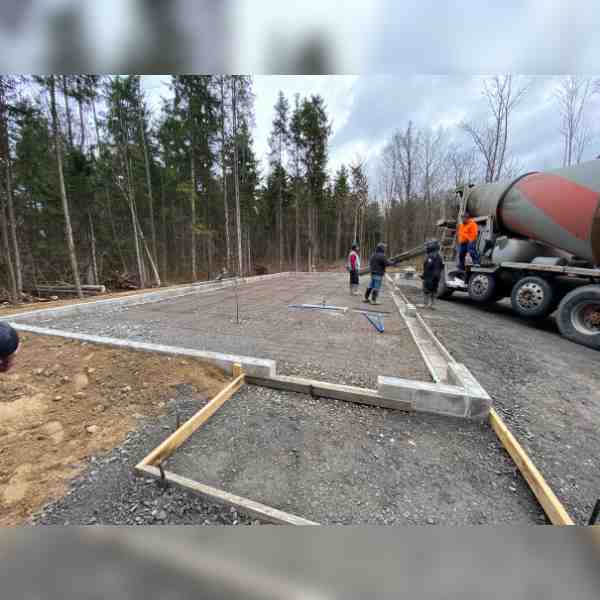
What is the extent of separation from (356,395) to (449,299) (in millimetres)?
7689

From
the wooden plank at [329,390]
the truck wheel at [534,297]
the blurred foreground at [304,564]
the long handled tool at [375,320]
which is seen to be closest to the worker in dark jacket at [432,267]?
the truck wheel at [534,297]

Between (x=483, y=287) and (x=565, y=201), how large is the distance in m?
2.44

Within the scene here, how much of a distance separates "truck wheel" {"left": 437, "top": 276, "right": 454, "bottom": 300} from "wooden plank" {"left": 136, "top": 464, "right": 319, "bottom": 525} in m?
8.41

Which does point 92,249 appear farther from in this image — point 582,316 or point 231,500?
point 582,316

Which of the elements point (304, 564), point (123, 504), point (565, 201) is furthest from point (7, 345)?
point (565, 201)

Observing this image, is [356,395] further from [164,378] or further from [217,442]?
[164,378]

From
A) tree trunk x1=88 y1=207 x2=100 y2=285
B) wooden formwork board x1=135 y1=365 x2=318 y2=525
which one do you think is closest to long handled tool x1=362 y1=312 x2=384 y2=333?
wooden formwork board x1=135 y1=365 x2=318 y2=525

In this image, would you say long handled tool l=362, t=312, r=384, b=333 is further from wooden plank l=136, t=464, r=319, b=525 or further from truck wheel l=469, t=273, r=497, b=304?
wooden plank l=136, t=464, r=319, b=525

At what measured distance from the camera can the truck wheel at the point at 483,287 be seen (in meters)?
6.90

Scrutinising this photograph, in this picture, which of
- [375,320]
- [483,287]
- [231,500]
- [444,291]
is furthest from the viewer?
[444,291]

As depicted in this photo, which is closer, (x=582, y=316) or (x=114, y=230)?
(x=582, y=316)

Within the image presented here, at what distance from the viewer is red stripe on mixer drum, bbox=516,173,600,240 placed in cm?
495

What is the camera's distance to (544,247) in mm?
6250

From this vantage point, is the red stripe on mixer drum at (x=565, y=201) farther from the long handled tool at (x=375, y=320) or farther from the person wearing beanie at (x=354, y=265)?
the person wearing beanie at (x=354, y=265)
